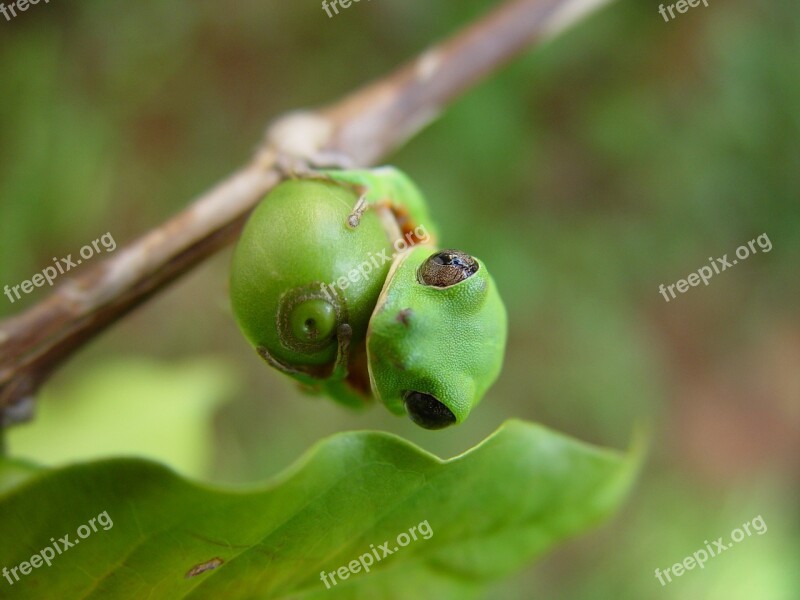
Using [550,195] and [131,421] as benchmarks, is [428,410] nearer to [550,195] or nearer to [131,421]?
[131,421]

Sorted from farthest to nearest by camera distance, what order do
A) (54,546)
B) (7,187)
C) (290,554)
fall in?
(7,187) → (290,554) → (54,546)

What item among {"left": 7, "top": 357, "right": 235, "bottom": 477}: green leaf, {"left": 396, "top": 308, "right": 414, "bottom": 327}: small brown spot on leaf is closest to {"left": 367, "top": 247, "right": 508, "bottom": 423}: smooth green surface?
{"left": 396, "top": 308, "right": 414, "bottom": 327}: small brown spot on leaf

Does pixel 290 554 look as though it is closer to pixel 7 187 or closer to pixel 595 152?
pixel 7 187

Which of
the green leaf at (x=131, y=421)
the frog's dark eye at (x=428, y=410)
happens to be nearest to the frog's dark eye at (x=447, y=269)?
the frog's dark eye at (x=428, y=410)

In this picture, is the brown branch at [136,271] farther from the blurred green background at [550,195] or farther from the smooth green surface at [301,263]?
the blurred green background at [550,195]

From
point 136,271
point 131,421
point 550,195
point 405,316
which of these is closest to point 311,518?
point 405,316

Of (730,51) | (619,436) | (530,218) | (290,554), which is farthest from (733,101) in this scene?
(290,554)

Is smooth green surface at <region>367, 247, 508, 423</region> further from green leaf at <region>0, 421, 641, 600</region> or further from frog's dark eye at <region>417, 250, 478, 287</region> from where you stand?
green leaf at <region>0, 421, 641, 600</region>
